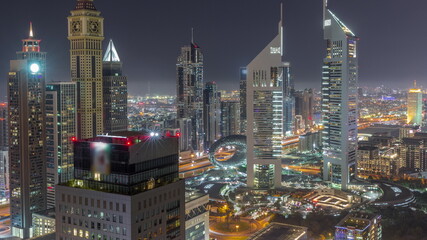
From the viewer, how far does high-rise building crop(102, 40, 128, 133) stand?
150 feet

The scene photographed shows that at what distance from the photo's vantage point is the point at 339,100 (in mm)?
42750

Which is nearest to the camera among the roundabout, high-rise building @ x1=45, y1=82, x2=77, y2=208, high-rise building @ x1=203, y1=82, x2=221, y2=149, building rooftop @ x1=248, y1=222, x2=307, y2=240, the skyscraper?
building rooftop @ x1=248, y1=222, x2=307, y2=240

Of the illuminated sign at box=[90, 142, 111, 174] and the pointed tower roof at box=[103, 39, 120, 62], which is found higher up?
the pointed tower roof at box=[103, 39, 120, 62]

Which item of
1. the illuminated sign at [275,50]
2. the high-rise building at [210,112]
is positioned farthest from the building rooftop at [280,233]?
the high-rise building at [210,112]

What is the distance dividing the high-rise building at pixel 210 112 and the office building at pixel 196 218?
126 feet

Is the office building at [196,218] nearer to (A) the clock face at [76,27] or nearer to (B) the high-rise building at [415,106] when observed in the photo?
(A) the clock face at [76,27]

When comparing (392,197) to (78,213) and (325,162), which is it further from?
(78,213)

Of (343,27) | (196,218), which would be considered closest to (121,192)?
(196,218)

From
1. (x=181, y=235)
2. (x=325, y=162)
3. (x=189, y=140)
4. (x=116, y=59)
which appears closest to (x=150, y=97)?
(x=189, y=140)

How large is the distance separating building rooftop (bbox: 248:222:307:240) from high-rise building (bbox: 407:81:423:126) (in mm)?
67594

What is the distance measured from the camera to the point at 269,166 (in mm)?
41281

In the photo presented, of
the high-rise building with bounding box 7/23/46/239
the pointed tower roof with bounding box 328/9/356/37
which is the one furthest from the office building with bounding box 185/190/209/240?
the pointed tower roof with bounding box 328/9/356/37

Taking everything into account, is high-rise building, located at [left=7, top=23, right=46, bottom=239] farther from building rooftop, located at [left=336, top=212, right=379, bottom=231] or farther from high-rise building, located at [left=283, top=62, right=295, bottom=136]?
high-rise building, located at [left=283, top=62, right=295, bottom=136]

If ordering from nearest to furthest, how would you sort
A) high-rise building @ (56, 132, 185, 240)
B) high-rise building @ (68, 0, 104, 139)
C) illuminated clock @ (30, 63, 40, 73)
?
high-rise building @ (56, 132, 185, 240) < illuminated clock @ (30, 63, 40, 73) < high-rise building @ (68, 0, 104, 139)
